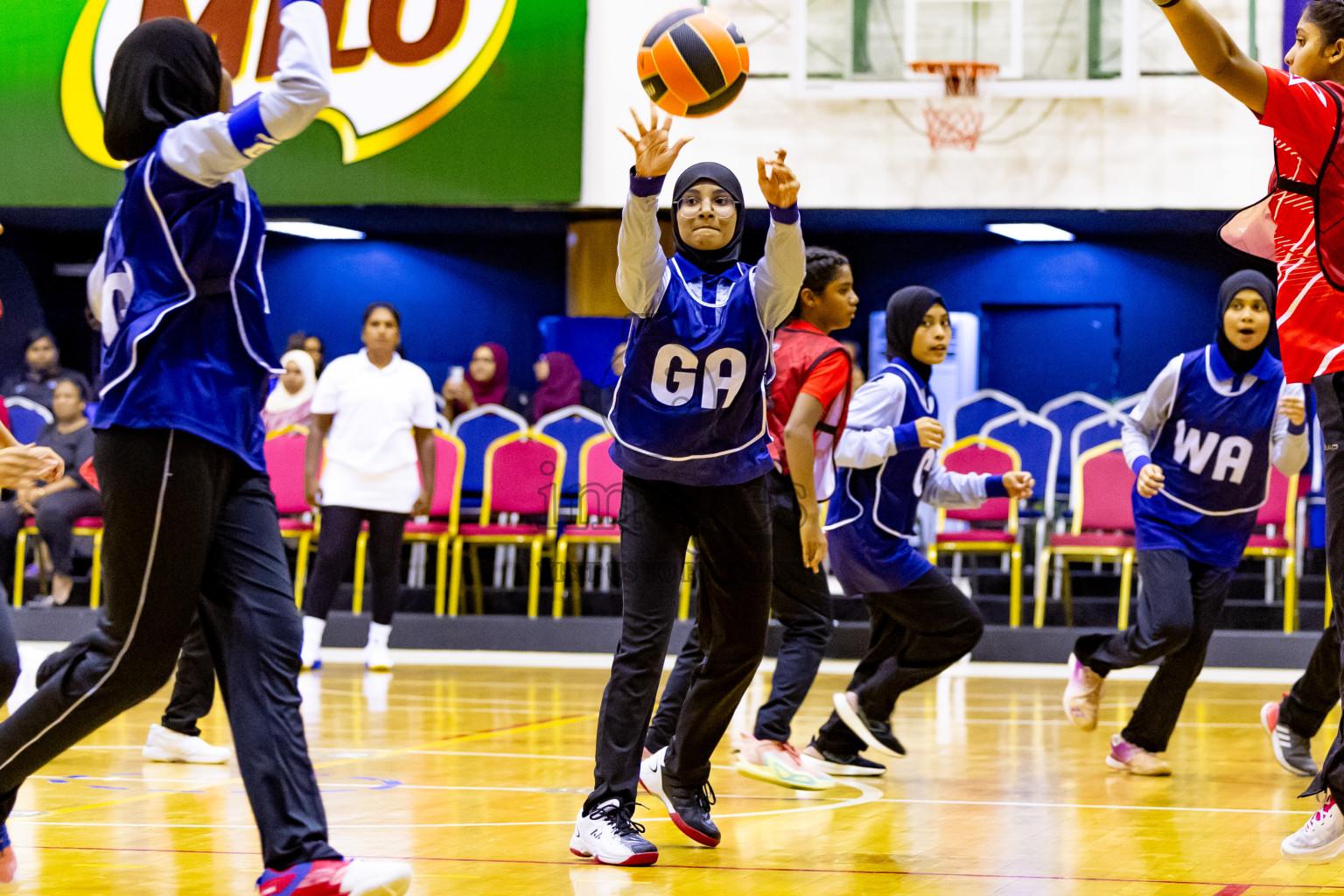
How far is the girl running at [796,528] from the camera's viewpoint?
15.4 ft

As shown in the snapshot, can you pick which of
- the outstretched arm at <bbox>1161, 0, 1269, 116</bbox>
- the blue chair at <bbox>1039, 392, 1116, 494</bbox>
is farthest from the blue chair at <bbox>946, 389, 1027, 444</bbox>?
the outstretched arm at <bbox>1161, 0, 1269, 116</bbox>

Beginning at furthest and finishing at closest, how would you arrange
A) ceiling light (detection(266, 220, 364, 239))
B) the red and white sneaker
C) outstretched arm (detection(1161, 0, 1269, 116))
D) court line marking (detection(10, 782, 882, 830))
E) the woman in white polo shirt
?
ceiling light (detection(266, 220, 364, 239))
the woman in white polo shirt
court line marking (detection(10, 782, 882, 830))
outstretched arm (detection(1161, 0, 1269, 116))
the red and white sneaker

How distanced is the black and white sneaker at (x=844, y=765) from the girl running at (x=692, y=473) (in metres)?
1.47

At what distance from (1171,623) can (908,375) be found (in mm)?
1201

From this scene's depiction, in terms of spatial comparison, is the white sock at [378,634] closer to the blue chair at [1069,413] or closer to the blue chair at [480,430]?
the blue chair at [480,430]

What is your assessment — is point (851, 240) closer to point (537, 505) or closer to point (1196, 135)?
point (1196, 135)

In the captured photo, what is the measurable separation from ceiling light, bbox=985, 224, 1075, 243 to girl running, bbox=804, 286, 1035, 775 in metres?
9.10

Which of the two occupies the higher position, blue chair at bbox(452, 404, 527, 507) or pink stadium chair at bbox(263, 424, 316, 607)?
blue chair at bbox(452, 404, 527, 507)

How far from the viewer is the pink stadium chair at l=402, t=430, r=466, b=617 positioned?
10391 millimetres

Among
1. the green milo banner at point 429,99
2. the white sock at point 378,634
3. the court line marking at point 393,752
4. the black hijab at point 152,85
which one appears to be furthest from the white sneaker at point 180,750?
the green milo banner at point 429,99

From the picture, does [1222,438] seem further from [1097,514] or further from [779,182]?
[1097,514]

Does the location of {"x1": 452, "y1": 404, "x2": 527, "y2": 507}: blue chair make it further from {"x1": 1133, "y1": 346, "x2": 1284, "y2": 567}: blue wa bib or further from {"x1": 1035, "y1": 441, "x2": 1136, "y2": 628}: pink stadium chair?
{"x1": 1133, "y1": 346, "x2": 1284, "y2": 567}: blue wa bib

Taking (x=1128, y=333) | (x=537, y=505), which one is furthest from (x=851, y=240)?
(x=537, y=505)

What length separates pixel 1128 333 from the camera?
15742 mm
